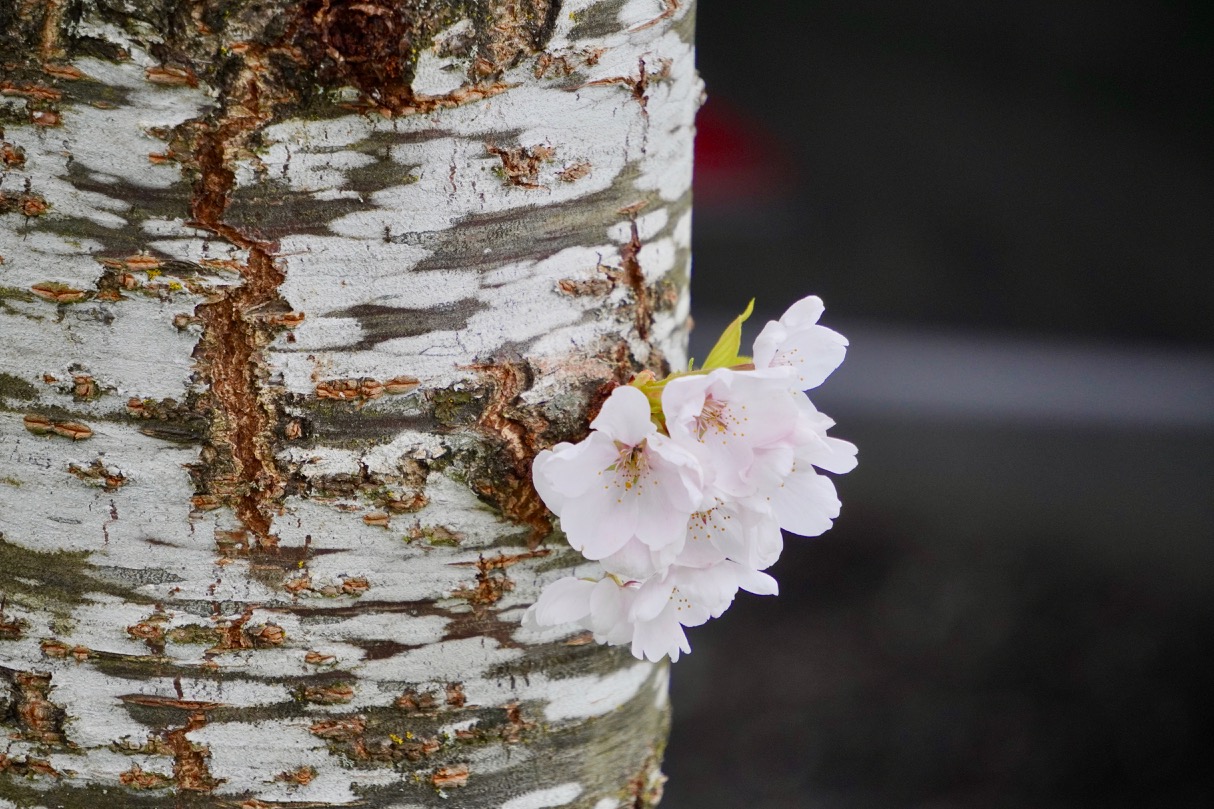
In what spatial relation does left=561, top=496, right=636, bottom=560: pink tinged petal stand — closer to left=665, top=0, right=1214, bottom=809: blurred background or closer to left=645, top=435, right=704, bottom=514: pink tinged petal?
left=645, top=435, right=704, bottom=514: pink tinged petal

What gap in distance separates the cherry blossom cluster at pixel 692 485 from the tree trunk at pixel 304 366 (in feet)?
0.36

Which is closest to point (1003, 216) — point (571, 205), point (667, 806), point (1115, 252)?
point (1115, 252)

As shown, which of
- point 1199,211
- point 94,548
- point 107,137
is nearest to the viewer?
point 107,137

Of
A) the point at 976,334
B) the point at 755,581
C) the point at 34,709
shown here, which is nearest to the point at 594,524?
the point at 755,581

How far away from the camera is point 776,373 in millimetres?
1044

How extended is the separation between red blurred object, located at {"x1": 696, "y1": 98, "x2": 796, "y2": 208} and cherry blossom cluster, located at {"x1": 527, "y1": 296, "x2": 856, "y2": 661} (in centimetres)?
426

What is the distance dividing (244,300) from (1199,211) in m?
5.37

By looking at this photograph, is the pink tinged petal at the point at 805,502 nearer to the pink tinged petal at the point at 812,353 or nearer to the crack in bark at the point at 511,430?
the pink tinged petal at the point at 812,353

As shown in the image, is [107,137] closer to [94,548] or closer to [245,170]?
[245,170]

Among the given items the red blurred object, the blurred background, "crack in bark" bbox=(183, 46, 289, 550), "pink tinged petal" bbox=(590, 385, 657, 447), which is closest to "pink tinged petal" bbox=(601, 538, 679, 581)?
"pink tinged petal" bbox=(590, 385, 657, 447)

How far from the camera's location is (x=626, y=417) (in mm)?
1061

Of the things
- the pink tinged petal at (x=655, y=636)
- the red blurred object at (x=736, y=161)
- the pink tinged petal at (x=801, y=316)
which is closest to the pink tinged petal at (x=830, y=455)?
the pink tinged petal at (x=801, y=316)

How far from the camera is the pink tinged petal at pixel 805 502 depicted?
3.78 ft

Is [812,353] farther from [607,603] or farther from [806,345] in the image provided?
[607,603]
